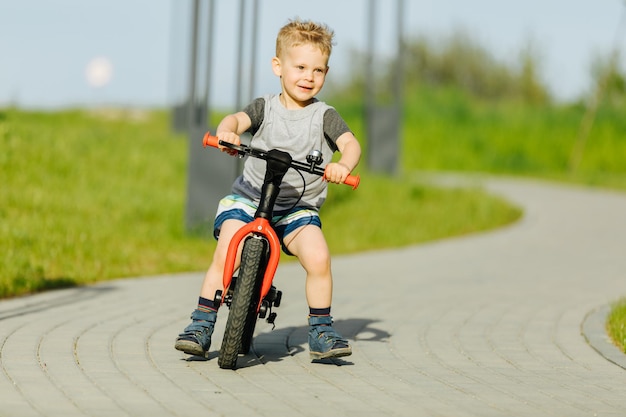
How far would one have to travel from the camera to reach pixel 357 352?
6.62m

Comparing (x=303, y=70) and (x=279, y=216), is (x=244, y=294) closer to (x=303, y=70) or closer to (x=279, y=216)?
(x=279, y=216)

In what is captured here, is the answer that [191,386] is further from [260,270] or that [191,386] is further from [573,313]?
[573,313]

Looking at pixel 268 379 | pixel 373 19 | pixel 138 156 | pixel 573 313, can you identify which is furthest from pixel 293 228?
pixel 373 19

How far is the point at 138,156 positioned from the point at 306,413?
1190cm

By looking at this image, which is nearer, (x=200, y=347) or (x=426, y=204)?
(x=200, y=347)

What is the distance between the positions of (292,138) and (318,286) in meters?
0.74

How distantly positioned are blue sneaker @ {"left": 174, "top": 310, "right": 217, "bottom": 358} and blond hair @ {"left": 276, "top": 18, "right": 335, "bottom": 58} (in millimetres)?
1337

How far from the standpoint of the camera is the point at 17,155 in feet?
49.2

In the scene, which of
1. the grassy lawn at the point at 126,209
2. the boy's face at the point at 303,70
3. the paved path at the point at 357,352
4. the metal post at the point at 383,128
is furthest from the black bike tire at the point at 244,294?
the metal post at the point at 383,128

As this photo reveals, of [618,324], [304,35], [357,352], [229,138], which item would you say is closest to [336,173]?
[229,138]

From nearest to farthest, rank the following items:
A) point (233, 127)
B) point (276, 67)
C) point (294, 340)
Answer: point (233, 127) → point (276, 67) → point (294, 340)

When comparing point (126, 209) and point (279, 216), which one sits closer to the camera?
point (279, 216)

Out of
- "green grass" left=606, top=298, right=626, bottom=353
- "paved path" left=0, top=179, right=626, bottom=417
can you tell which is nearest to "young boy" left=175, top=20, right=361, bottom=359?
"paved path" left=0, top=179, right=626, bottom=417

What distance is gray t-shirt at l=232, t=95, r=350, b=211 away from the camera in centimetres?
596
